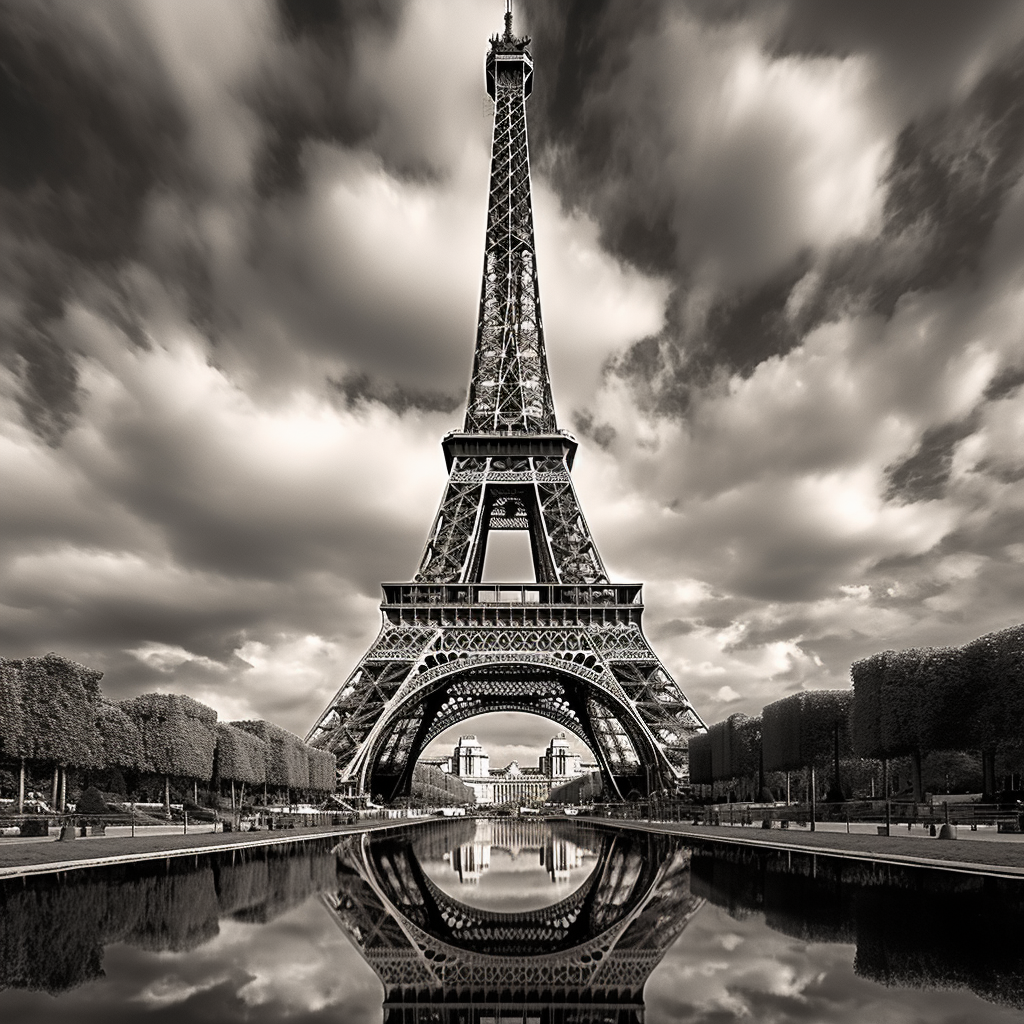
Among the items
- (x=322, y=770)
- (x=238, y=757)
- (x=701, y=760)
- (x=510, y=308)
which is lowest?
(x=322, y=770)

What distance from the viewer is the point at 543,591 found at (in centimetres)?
6625

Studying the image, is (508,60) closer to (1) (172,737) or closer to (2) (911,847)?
(1) (172,737)

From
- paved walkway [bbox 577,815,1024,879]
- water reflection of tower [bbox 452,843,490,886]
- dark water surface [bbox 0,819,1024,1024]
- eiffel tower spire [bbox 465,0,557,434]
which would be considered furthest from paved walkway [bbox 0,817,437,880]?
eiffel tower spire [bbox 465,0,557,434]

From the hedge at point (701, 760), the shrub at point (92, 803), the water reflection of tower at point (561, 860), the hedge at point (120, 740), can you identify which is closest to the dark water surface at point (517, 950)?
the water reflection of tower at point (561, 860)

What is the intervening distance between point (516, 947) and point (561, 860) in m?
13.5

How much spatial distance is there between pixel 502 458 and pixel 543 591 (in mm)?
12642

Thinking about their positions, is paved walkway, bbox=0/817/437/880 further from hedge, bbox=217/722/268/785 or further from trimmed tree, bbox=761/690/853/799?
trimmed tree, bbox=761/690/853/799

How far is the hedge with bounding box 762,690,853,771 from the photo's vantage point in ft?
177

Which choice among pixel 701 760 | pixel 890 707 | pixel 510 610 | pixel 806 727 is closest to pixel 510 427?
pixel 510 610

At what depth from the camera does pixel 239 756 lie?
5300 cm

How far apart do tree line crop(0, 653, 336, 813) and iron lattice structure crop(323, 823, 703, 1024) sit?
112 ft

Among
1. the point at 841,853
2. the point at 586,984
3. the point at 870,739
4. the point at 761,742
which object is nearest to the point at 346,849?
the point at 841,853

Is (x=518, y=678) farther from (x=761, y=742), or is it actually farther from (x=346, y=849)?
(x=346, y=849)

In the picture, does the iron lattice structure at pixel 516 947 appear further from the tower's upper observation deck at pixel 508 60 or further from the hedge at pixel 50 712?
the tower's upper observation deck at pixel 508 60
